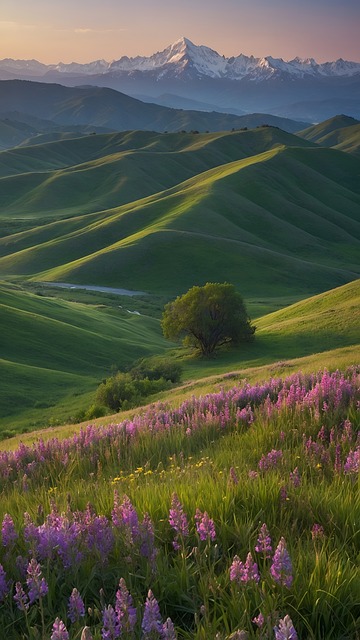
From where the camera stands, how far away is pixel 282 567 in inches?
110

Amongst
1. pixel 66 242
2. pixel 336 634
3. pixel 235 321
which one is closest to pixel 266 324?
pixel 235 321

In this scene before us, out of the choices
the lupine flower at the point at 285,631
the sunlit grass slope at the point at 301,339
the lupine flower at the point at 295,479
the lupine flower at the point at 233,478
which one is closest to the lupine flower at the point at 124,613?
the lupine flower at the point at 285,631

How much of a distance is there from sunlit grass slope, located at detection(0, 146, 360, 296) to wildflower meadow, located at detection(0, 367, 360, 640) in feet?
408

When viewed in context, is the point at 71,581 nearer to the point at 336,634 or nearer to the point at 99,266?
the point at 336,634

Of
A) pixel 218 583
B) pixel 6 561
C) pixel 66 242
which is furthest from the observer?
pixel 66 242

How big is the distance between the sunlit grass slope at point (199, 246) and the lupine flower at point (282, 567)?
126 m

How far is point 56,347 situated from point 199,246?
3506 inches

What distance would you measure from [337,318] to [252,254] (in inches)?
3711

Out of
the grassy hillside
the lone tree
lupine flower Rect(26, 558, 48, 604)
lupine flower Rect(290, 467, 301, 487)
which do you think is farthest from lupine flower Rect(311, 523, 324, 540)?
the lone tree

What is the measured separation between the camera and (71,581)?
10.8 feet

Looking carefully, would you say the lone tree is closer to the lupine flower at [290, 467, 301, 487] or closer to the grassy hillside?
the grassy hillside

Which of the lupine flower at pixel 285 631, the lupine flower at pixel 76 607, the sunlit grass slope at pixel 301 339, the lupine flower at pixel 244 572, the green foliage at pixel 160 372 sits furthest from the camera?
the sunlit grass slope at pixel 301 339

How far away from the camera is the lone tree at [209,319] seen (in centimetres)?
5822

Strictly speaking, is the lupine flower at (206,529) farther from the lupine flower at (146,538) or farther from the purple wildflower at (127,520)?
the purple wildflower at (127,520)
